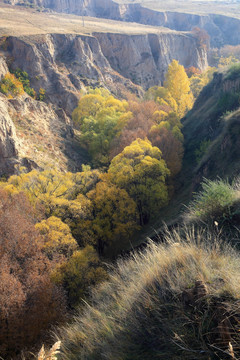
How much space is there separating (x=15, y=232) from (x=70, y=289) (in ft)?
14.5

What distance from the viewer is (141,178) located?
21516mm

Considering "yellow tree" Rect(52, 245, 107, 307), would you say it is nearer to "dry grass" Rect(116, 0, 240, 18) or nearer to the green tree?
the green tree

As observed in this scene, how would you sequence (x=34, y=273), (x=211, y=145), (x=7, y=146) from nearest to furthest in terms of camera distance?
1. (x=34, y=273)
2. (x=211, y=145)
3. (x=7, y=146)

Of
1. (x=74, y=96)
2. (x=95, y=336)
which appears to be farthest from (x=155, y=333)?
(x=74, y=96)

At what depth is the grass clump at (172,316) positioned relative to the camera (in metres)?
3.27

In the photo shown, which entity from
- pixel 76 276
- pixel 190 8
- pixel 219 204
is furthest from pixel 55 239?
pixel 190 8

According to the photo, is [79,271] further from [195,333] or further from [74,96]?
[74,96]


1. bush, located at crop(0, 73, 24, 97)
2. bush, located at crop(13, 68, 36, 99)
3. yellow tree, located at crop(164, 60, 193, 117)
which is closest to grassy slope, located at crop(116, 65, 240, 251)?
yellow tree, located at crop(164, 60, 193, 117)

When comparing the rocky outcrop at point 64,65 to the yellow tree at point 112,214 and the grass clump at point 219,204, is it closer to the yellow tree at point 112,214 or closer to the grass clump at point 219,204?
the yellow tree at point 112,214

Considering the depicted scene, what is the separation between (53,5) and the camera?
10894 centimetres

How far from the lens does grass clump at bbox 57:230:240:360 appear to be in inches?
129

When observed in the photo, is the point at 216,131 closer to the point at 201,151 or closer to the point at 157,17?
the point at 201,151

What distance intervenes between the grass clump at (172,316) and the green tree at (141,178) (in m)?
16.1

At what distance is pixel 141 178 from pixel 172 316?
58.6ft
